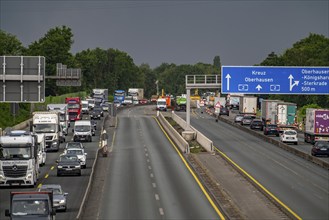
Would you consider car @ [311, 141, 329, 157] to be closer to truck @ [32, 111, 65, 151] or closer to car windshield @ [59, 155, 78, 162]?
car windshield @ [59, 155, 78, 162]

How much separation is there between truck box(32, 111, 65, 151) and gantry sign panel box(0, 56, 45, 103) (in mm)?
25488

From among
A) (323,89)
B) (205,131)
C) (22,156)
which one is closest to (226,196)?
(22,156)

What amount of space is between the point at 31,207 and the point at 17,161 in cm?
1919

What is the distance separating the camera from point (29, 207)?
29.6 meters

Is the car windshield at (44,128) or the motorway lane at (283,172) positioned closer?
the motorway lane at (283,172)

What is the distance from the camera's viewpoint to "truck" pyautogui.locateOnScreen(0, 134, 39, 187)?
48.2 meters

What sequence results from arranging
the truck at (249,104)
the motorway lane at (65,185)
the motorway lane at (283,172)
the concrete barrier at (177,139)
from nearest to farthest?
the motorway lane at (65,185)
the motorway lane at (283,172)
the concrete barrier at (177,139)
the truck at (249,104)

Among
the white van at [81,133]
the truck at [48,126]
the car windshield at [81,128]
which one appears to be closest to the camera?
the truck at [48,126]

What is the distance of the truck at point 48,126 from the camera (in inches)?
2940

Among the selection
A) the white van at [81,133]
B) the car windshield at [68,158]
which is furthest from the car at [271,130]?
the car windshield at [68,158]

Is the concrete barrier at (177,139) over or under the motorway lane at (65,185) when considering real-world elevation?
over

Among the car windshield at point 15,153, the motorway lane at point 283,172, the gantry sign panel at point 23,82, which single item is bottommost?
the motorway lane at point 283,172

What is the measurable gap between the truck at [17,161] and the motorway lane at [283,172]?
1514 cm

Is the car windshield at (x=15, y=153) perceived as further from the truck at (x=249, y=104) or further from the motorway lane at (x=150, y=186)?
the truck at (x=249, y=104)
